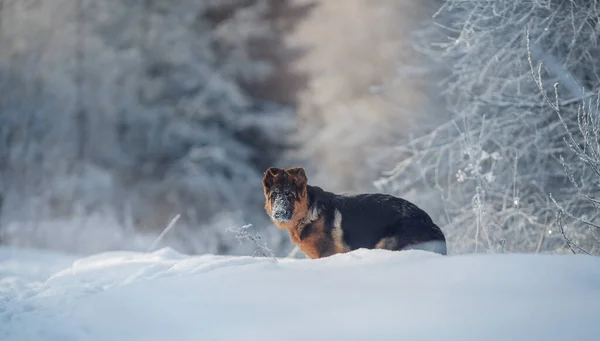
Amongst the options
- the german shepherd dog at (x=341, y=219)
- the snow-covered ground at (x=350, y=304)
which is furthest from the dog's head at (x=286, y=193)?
the snow-covered ground at (x=350, y=304)

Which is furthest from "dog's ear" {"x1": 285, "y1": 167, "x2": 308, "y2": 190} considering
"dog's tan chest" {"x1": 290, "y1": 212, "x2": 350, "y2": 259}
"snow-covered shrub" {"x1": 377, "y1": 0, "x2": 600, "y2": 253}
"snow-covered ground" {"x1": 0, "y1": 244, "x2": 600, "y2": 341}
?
"snow-covered shrub" {"x1": 377, "y1": 0, "x2": 600, "y2": 253}

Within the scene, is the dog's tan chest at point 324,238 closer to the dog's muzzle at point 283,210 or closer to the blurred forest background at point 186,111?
the dog's muzzle at point 283,210

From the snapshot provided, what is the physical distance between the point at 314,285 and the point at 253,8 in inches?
490

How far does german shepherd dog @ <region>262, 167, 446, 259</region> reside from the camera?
14.8ft

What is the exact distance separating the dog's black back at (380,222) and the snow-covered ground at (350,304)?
85 centimetres

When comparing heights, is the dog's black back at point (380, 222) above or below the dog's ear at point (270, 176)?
below

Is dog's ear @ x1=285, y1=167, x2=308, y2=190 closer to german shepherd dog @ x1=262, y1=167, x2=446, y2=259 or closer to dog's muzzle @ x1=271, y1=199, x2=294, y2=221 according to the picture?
german shepherd dog @ x1=262, y1=167, x2=446, y2=259

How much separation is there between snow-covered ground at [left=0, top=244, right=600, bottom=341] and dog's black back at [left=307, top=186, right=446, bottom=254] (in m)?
0.85

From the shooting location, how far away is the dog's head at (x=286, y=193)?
181 inches

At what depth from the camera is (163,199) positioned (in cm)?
1346

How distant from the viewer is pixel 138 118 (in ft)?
45.1

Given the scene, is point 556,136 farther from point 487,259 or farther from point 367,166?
point 367,166

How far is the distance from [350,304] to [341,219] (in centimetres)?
198

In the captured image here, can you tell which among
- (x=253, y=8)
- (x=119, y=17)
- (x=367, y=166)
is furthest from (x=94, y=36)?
(x=367, y=166)
